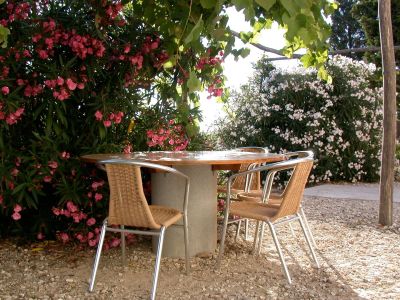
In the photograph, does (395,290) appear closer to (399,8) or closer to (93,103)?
(93,103)

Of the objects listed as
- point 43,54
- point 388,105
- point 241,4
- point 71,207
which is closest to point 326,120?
point 388,105

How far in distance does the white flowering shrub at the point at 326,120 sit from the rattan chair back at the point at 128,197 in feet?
18.7

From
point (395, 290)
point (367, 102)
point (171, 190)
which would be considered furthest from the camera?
point (367, 102)

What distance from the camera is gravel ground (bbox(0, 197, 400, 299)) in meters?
3.05

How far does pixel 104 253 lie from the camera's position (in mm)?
3869

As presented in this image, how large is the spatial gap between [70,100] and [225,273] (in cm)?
175

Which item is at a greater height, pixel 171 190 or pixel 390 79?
pixel 390 79

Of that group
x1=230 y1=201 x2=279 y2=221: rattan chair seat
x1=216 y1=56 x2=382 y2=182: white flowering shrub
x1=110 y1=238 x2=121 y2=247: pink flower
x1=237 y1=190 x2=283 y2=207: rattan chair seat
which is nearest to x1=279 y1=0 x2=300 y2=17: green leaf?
x1=230 y1=201 x2=279 y2=221: rattan chair seat

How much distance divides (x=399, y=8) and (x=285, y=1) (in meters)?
11.7

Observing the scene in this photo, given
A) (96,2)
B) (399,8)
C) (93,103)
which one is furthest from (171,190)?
(399,8)

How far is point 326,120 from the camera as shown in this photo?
859 cm

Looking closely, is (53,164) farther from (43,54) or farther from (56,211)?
(43,54)

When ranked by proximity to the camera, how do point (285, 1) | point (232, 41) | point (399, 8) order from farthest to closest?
1. point (399, 8)
2. point (232, 41)
3. point (285, 1)

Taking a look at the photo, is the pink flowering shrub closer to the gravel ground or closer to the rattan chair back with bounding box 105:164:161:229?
the gravel ground
